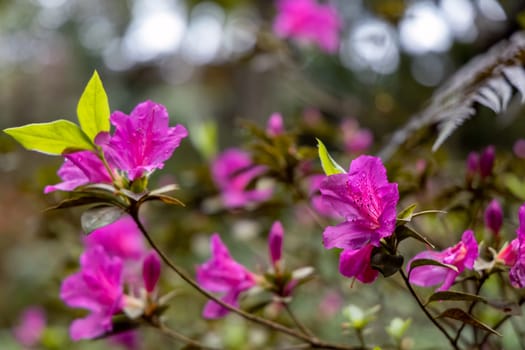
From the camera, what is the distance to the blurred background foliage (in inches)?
47.2

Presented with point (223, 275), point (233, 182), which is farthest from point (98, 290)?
point (233, 182)

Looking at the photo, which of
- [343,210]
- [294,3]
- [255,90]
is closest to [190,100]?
[255,90]

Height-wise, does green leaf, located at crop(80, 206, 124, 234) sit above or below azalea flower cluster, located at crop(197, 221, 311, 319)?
above

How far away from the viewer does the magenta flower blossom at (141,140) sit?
1.88ft

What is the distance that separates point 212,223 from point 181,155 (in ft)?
8.18

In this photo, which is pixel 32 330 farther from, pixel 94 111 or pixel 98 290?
pixel 94 111

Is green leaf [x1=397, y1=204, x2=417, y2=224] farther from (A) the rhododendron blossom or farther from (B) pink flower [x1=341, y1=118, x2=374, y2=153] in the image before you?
(B) pink flower [x1=341, y1=118, x2=374, y2=153]

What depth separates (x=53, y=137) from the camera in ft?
1.83

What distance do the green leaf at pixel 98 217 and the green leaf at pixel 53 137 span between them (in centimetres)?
6

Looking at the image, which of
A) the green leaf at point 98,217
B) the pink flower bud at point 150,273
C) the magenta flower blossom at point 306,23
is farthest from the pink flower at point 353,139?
the green leaf at point 98,217

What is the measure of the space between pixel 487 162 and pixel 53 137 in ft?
1.73

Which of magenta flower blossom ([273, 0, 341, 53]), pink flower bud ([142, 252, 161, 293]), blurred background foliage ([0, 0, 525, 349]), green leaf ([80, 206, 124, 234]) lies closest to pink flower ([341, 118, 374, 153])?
blurred background foliage ([0, 0, 525, 349])

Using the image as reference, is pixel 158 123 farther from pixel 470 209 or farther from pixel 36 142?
pixel 470 209

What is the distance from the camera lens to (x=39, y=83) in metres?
6.02
